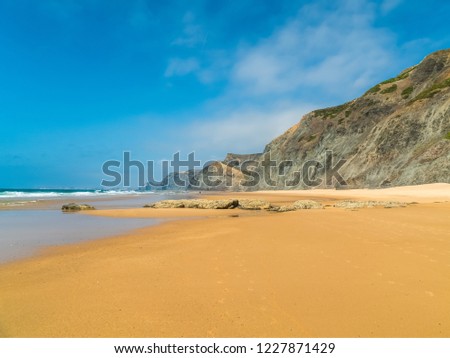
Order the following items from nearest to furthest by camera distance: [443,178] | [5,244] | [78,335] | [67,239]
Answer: [78,335] → [5,244] → [67,239] → [443,178]

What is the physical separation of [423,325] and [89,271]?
20.3ft

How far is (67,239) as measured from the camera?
35.5ft

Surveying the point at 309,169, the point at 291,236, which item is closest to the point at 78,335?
the point at 291,236

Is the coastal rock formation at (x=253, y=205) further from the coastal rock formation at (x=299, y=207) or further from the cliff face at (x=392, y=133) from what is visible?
the cliff face at (x=392, y=133)

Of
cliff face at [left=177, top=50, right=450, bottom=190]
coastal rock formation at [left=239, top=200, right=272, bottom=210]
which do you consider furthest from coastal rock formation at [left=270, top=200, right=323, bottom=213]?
cliff face at [left=177, top=50, right=450, bottom=190]

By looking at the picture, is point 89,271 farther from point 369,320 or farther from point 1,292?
point 369,320

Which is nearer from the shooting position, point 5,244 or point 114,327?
point 114,327

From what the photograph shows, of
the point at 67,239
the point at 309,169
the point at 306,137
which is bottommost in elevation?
the point at 67,239

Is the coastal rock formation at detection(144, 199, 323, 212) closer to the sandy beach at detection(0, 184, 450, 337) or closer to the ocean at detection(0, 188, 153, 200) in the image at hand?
the sandy beach at detection(0, 184, 450, 337)

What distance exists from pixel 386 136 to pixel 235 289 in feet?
176

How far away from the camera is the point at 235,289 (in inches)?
204

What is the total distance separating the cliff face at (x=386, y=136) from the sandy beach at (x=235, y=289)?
3646 centimetres

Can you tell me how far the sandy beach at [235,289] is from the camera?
3.81m

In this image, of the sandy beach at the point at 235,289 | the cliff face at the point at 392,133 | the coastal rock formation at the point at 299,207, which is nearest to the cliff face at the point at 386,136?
the cliff face at the point at 392,133
